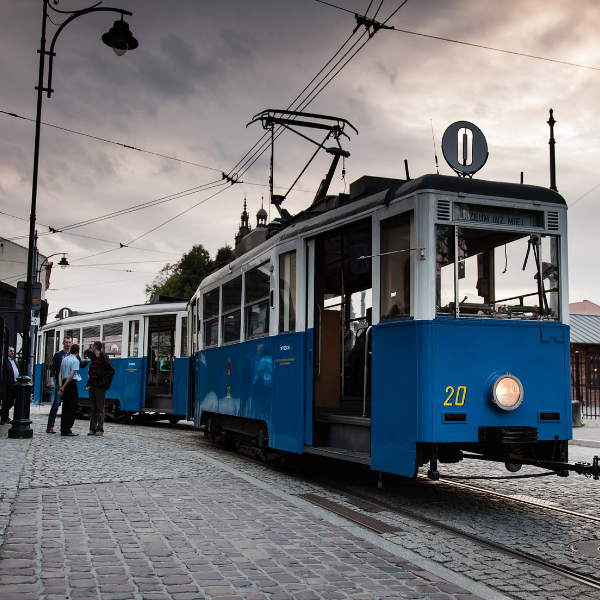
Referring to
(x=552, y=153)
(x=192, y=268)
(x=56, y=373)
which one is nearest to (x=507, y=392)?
(x=552, y=153)

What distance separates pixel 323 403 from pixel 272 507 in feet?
6.13

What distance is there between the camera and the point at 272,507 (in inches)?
252

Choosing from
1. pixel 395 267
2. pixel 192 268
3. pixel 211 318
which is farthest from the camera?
pixel 192 268

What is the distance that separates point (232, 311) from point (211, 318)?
135cm

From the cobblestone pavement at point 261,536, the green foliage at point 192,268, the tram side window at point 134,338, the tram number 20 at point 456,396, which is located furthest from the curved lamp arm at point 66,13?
the green foliage at point 192,268

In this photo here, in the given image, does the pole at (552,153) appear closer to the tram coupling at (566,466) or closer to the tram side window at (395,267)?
the tram side window at (395,267)

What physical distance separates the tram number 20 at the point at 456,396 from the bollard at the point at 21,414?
8.74 m

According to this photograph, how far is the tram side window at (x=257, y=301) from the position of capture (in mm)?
9062

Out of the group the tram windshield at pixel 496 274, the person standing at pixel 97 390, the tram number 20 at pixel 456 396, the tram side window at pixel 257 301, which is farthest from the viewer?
the person standing at pixel 97 390

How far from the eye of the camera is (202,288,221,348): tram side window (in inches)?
458

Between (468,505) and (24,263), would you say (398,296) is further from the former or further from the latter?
(24,263)

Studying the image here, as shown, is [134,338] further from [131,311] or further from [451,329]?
[451,329]

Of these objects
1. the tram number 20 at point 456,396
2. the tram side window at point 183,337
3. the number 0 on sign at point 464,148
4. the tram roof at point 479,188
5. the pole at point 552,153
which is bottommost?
the tram number 20 at point 456,396

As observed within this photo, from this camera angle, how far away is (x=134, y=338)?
17.9 m
